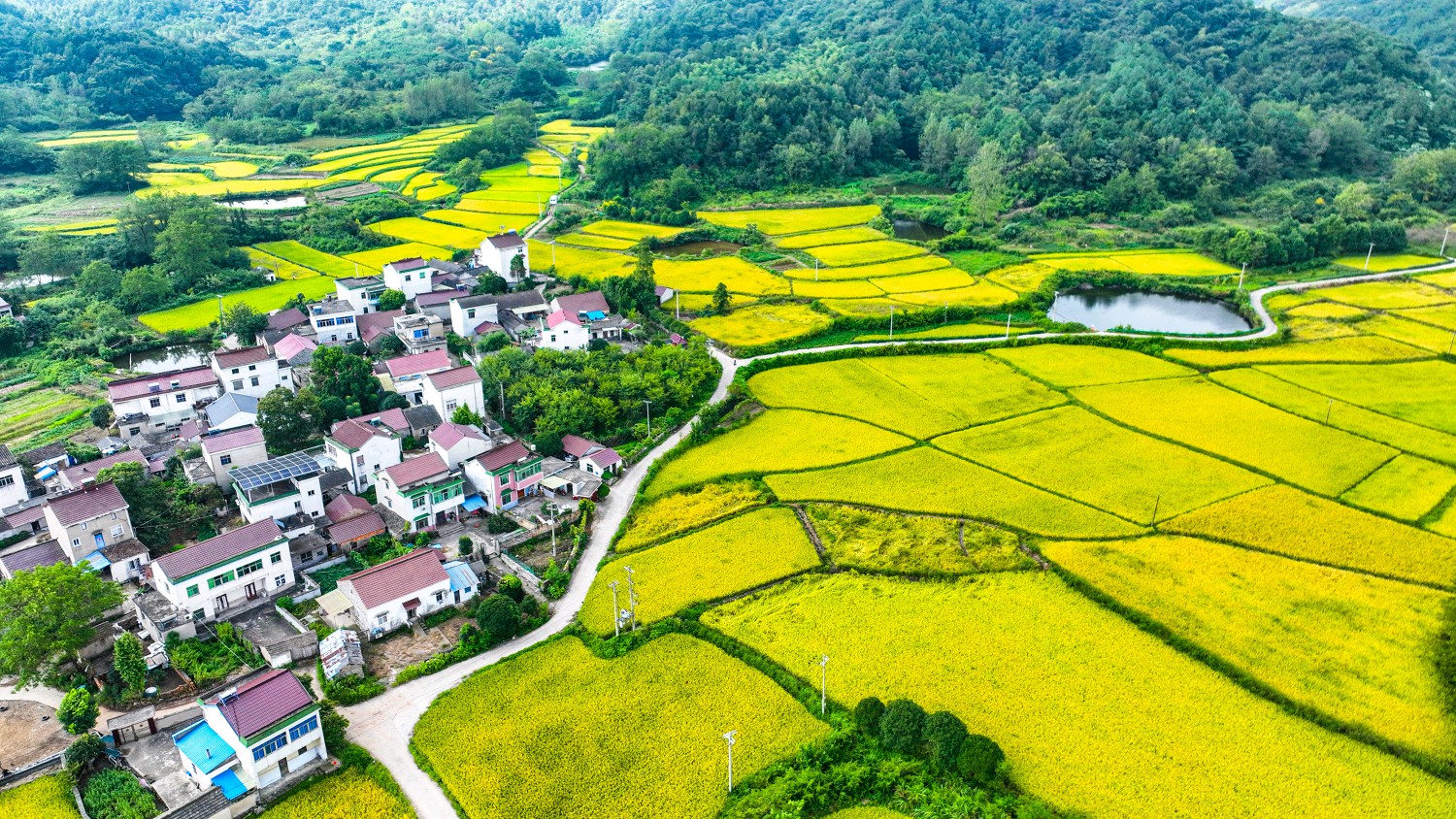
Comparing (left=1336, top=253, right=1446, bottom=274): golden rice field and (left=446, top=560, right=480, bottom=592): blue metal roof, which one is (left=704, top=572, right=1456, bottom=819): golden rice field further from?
(left=1336, top=253, right=1446, bottom=274): golden rice field

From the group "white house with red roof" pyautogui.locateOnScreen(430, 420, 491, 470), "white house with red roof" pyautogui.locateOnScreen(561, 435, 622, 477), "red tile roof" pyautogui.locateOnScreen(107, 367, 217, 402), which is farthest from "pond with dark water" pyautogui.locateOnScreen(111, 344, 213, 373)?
"white house with red roof" pyautogui.locateOnScreen(561, 435, 622, 477)

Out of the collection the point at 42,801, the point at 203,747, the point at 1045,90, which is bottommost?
the point at 42,801

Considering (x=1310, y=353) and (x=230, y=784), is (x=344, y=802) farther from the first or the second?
(x=1310, y=353)

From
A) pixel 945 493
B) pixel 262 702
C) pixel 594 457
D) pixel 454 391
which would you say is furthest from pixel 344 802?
pixel 945 493

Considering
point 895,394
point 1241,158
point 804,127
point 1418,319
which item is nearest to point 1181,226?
point 1241,158

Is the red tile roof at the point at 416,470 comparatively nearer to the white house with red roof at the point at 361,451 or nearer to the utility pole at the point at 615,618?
the white house with red roof at the point at 361,451

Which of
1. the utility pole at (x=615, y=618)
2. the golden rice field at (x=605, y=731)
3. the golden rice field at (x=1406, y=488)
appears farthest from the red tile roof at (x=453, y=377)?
the golden rice field at (x=1406, y=488)
